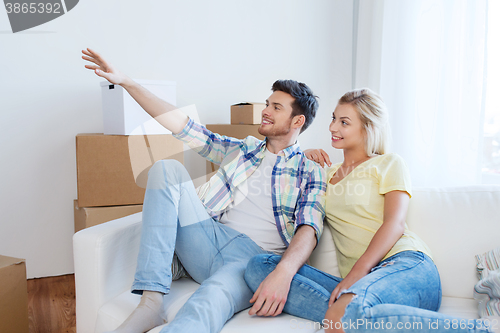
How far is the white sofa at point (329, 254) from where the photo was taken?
1.07 meters

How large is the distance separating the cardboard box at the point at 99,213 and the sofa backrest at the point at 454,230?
948mm

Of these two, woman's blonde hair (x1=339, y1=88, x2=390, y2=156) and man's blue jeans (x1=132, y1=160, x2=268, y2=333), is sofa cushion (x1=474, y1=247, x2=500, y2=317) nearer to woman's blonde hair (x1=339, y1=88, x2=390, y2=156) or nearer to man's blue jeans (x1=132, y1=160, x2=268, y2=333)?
woman's blonde hair (x1=339, y1=88, x2=390, y2=156)

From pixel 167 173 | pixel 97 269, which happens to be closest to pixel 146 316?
pixel 97 269

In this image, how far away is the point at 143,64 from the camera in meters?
2.11

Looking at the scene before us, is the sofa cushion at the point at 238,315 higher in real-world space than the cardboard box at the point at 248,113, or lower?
lower

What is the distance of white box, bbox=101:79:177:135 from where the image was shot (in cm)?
168

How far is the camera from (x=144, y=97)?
4.31 ft

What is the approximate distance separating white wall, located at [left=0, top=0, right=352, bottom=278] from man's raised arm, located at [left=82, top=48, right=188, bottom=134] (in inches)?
28.7

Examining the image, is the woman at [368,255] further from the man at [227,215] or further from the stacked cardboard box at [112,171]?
the stacked cardboard box at [112,171]

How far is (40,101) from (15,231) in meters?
0.68

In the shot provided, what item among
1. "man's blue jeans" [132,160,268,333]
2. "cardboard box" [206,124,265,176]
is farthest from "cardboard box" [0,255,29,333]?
"cardboard box" [206,124,265,176]

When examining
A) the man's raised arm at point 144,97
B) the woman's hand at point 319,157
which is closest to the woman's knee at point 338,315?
the woman's hand at point 319,157

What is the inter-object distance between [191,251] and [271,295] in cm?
32

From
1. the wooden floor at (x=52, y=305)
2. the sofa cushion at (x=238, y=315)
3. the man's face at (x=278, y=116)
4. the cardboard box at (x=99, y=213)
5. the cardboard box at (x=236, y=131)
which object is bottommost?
the wooden floor at (x=52, y=305)
